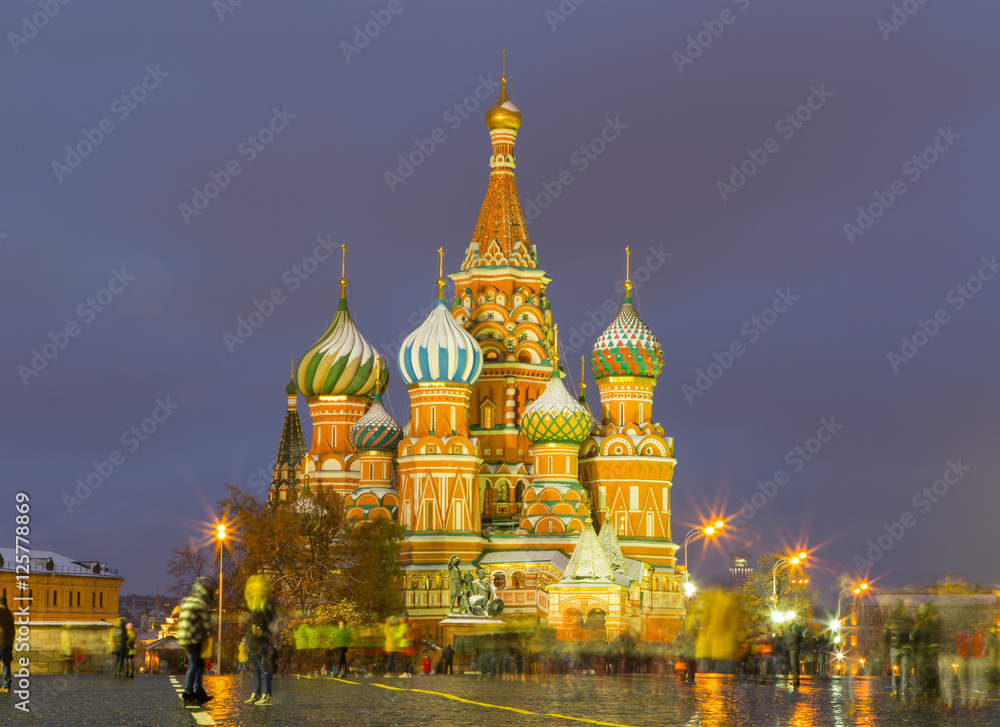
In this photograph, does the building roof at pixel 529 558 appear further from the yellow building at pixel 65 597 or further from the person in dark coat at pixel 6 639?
the person in dark coat at pixel 6 639

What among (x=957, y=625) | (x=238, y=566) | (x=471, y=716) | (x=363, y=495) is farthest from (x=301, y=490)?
(x=471, y=716)

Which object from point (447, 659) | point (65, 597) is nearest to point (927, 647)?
point (447, 659)

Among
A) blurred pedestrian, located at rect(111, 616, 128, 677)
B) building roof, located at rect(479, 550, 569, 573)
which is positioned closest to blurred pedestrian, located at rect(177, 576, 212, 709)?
blurred pedestrian, located at rect(111, 616, 128, 677)

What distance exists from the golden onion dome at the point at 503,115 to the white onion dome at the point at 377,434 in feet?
52.0

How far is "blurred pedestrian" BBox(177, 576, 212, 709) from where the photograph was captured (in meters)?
17.2

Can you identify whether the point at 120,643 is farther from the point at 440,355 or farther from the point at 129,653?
the point at 440,355

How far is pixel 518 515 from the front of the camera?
7369 cm

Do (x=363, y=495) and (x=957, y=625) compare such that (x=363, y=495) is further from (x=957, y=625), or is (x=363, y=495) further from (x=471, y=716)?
(x=471, y=716)

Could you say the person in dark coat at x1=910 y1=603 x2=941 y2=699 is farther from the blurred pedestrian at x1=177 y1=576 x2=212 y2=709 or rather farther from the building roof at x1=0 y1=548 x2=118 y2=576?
the building roof at x1=0 y1=548 x2=118 y2=576

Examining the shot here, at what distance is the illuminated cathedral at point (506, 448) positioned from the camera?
68188mm

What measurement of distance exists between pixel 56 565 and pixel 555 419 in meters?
36.9

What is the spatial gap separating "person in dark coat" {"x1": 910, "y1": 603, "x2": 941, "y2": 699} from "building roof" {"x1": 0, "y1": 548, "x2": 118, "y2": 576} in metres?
71.7

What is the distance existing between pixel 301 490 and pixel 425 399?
7460 millimetres

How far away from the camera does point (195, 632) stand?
56.6ft
